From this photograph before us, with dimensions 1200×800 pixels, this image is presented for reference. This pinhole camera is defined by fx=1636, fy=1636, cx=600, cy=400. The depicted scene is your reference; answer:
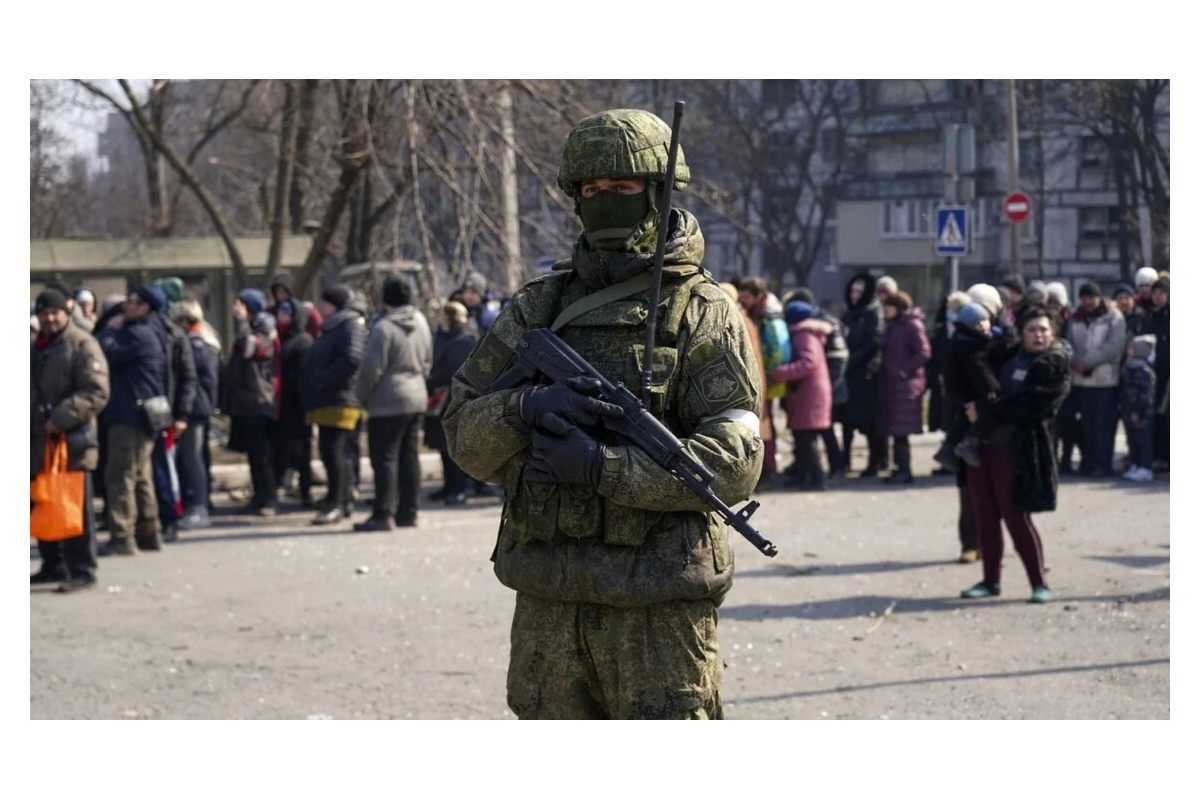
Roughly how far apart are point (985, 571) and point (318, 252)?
9448 mm

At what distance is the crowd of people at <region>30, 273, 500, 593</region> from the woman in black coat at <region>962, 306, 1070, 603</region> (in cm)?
445

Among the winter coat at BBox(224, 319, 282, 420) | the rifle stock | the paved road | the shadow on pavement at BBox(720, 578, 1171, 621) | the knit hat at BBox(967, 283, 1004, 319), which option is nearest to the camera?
the rifle stock

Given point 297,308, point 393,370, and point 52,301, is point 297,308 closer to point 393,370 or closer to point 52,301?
point 393,370

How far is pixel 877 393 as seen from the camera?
48.0 ft

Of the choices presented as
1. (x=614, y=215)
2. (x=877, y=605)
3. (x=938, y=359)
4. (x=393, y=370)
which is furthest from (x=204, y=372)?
(x=614, y=215)

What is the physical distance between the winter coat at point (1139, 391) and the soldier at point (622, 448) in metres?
10.5

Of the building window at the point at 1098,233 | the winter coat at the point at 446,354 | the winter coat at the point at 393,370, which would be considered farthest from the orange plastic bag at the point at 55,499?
the building window at the point at 1098,233

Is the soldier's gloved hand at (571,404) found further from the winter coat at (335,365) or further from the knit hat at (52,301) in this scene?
the winter coat at (335,365)

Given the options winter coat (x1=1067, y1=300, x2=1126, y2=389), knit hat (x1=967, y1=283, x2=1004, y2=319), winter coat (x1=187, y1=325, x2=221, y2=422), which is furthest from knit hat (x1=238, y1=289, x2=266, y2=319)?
winter coat (x1=1067, y1=300, x2=1126, y2=389)

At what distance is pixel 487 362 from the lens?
A: 4.63 metres

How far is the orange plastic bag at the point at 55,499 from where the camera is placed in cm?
980

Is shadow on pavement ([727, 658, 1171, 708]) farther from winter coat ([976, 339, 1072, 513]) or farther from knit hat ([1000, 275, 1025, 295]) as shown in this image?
knit hat ([1000, 275, 1025, 295])

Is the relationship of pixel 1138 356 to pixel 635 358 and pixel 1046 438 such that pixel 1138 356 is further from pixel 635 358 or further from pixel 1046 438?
pixel 635 358

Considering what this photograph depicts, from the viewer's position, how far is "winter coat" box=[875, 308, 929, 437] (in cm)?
1431
